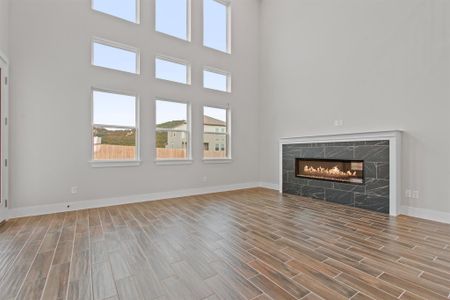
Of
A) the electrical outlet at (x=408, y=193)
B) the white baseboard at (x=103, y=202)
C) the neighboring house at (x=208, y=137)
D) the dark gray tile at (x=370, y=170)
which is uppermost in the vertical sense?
the neighboring house at (x=208, y=137)

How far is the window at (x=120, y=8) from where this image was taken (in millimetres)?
4547

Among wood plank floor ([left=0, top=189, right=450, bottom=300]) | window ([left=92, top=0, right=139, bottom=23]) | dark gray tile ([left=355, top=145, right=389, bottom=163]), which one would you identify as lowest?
wood plank floor ([left=0, top=189, right=450, bottom=300])

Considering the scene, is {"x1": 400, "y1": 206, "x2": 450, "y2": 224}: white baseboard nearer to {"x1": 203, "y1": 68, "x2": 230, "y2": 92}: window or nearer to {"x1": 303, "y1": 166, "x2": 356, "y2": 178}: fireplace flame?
{"x1": 303, "y1": 166, "x2": 356, "y2": 178}: fireplace flame

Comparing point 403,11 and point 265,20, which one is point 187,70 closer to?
point 265,20

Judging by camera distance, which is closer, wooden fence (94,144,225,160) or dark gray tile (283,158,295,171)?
wooden fence (94,144,225,160)

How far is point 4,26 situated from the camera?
11.6 ft

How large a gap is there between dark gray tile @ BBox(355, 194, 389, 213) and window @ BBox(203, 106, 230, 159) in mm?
3377

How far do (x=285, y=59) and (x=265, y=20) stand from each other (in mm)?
1614

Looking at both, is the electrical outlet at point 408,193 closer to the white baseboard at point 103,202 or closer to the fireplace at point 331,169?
the fireplace at point 331,169

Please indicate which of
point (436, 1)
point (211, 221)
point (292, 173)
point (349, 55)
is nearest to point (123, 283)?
point (211, 221)

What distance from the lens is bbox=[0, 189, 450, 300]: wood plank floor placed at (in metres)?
1.75

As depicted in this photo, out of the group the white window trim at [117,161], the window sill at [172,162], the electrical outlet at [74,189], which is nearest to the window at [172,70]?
the white window trim at [117,161]

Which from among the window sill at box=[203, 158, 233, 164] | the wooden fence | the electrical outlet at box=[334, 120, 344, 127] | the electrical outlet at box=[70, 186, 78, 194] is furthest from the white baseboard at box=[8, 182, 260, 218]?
the electrical outlet at box=[334, 120, 344, 127]

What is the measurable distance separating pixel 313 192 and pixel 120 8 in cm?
591
